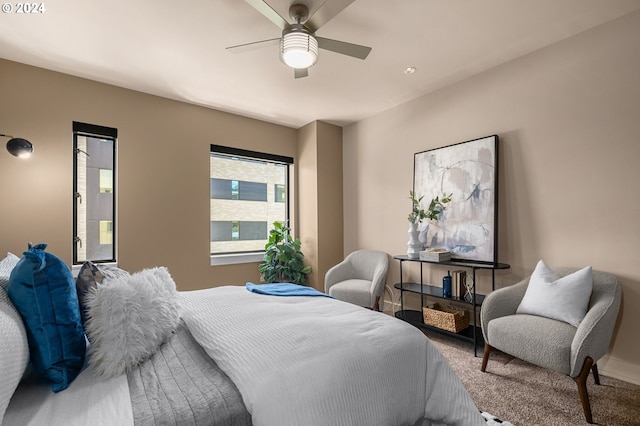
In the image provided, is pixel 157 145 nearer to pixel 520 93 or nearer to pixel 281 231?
pixel 281 231

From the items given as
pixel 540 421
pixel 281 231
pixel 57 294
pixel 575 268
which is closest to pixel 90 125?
pixel 281 231

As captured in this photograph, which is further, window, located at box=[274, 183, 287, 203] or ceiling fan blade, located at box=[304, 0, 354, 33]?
window, located at box=[274, 183, 287, 203]

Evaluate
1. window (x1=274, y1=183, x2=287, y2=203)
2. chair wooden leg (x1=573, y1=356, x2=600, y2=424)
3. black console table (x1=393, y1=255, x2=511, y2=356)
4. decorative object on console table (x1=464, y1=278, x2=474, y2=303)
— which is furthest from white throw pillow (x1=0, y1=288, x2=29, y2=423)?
window (x1=274, y1=183, x2=287, y2=203)

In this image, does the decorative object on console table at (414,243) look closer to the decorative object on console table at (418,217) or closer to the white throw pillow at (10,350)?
the decorative object on console table at (418,217)

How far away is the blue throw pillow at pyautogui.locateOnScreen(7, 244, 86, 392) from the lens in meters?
1.08

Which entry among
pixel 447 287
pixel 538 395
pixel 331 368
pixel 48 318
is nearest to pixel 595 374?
pixel 538 395

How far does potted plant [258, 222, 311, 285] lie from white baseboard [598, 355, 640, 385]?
122 inches

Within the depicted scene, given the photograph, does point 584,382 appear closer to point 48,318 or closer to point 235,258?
point 48,318

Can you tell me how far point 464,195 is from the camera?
323 centimetres

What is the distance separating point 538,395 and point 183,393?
2.29 metres

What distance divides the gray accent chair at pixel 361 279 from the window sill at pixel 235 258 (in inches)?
44.1

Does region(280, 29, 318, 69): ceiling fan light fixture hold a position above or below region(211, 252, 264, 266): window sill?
above

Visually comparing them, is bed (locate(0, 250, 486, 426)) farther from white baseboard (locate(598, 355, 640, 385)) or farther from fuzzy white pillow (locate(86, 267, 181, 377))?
white baseboard (locate(598, 355, 640, 385))

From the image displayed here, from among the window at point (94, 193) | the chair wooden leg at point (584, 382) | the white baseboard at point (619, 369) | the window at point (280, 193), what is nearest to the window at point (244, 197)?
the window at point (280, 193)
